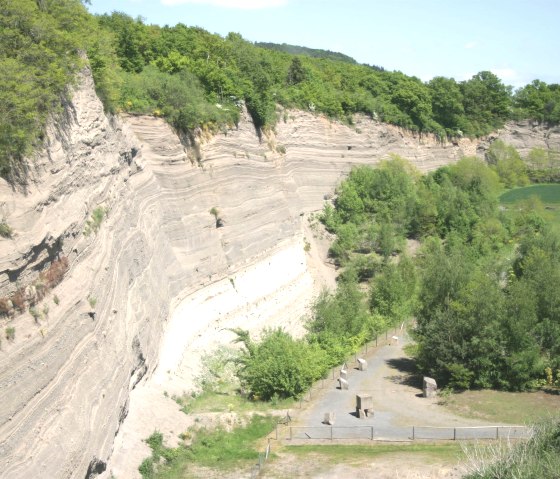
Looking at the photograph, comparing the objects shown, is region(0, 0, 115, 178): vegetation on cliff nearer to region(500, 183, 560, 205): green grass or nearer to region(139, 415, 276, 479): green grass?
region(139, 415, 276, 479): green grass

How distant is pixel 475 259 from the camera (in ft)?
158

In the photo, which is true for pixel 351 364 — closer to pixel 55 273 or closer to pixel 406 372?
pixel 406 372

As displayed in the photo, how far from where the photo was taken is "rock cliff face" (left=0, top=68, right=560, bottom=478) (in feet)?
51.1

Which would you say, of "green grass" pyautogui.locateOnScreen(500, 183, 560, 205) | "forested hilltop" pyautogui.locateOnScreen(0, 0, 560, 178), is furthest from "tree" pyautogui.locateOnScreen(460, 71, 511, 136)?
"green grass" pyautogui.locateOnScreen(500, 183, 560, 205)

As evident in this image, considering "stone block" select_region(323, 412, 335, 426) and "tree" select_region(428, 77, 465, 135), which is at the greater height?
"tree" select_region(428, 77, 465, 135)

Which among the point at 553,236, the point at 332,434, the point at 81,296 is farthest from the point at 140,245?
the point at 553,236

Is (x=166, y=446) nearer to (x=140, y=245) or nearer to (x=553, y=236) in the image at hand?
(x=140, y=245)

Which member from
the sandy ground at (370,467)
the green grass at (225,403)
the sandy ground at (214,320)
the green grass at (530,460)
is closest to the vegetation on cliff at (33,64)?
the sandy ground at (214,320)

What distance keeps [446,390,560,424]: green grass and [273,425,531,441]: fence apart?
152cm

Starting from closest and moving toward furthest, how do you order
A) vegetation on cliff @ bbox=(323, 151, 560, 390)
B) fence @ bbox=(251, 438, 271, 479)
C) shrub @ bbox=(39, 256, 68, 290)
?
shrub @ bbox=(39, 256, 68, 290), fence @ bbox=(251, 438, 271, 479), vegetation on cliff @ bbox=(323, 151, 560, 390)

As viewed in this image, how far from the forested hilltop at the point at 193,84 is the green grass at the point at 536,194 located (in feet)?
24.1

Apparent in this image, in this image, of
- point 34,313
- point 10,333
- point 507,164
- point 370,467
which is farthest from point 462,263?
point 507,164

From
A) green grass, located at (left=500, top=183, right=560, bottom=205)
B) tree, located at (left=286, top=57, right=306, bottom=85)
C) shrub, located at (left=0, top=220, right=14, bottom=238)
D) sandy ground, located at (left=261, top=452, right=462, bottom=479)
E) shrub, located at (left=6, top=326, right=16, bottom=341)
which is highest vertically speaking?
tree, located at (left=286, top=57, right=306, bottom=85)

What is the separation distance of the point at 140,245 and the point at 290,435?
8.21m
